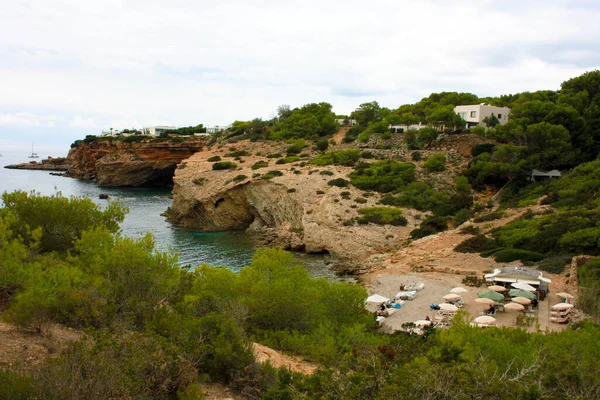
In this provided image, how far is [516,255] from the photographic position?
2856 cm

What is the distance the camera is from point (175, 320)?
36.8 ft

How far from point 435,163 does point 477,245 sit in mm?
18461

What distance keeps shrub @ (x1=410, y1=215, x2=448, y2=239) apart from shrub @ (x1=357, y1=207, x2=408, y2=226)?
174cm

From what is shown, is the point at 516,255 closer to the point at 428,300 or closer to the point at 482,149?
the point at 428,300

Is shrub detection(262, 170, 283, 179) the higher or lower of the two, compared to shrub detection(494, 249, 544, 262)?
higher

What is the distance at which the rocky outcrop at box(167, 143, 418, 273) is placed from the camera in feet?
125

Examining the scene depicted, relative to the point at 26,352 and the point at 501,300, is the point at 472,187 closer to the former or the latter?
the point at 501,300

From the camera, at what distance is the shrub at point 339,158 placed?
172 feet

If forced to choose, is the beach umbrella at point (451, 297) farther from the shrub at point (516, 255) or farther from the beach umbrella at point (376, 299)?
the shrub at point (516, 255)

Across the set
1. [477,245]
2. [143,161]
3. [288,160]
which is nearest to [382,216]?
[477,245]

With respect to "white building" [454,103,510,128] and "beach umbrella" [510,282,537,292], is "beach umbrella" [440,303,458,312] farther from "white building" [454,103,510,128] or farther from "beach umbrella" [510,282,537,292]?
"white building" [454,103,510,128]

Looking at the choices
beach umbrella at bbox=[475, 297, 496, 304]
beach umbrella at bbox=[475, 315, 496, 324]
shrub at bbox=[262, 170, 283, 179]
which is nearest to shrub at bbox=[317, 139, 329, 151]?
shrub at bbox=[262, 170, 283, 179]

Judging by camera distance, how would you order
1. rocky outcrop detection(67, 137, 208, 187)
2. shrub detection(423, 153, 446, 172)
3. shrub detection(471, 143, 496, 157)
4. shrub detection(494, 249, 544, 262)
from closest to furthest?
shrub detection(494, 249, 544, 262)
shrub detection(423, 153, 446, 172)
shrub detection(471, 143, 496, 157)
rocky outcrop detection(67, 137, 208, 187)

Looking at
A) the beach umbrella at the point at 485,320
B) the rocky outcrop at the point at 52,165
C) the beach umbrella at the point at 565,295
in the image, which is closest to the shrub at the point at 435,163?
the beach umbrella at the point at 565,295
